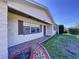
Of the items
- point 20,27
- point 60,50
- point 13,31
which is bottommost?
point 60,50

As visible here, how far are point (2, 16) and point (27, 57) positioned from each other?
2.26 meters

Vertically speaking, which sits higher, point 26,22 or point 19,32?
point 26,22

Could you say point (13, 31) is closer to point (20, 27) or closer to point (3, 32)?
point (20, 27)

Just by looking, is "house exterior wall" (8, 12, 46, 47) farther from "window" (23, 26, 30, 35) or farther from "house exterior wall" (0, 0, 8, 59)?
"house exterior wall" (0, 0, 8, 59)

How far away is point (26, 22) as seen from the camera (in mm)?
11508

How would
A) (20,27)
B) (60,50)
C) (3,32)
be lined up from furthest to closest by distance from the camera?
(20,27) < (60,50) < (3,32)

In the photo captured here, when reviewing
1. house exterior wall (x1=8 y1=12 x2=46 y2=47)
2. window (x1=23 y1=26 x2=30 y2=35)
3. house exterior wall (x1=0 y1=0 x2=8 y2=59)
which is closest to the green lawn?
window (x1=23 y1=26 x2=30 y2=35)

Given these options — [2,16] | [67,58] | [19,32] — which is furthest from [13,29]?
[67,58]

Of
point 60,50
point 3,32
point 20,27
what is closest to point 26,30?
point 20,27

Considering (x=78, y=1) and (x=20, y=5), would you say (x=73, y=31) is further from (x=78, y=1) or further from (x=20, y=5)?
(x=20, y=5)

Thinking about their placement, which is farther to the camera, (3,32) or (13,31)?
(13,31)

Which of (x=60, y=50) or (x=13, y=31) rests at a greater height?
(x=13, y=31)

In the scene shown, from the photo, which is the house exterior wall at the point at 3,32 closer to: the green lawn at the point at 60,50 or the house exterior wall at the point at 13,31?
the green lawn at the point at 60,50

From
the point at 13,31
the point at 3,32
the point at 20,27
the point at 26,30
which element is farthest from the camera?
the point at 26,30
